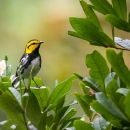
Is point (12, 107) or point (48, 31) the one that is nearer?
point (12, 107)

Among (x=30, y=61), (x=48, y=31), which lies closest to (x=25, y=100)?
(x=30, y=61)

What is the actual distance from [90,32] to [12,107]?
21 cm

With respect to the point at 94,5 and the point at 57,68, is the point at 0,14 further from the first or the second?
the point at 94,5

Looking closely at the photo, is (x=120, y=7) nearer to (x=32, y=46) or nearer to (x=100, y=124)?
(x=100, y=124)

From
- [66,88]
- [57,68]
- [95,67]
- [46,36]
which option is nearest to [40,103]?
[66,88]

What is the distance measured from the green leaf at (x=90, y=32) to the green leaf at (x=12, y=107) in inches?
7.3

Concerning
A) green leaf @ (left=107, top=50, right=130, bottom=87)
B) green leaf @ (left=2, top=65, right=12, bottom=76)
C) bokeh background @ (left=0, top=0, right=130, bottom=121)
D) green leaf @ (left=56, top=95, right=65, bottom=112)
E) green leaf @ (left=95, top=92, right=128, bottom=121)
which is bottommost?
bokeh background @ (left=0, top=0, right=130, bottom=121)

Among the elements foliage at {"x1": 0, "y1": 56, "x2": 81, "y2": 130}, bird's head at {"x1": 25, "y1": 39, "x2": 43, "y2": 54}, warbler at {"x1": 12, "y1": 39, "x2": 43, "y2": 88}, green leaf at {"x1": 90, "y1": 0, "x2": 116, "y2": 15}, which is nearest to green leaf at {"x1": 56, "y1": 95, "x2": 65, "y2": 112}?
foliage at {"x1": 0, "y1": 56, "x2": 81, "y2": 130}

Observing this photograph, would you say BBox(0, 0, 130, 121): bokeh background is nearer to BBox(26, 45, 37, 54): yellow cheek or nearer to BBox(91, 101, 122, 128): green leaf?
BBox(26, 45, 37, 54): yellow cheek

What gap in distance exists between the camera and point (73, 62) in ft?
13.3

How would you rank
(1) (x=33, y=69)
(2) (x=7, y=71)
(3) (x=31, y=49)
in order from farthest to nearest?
(3) (x=31, y=49) → (1) (x=33, y=69) → (2) (x=7, y=71)

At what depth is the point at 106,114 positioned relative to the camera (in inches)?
26.1

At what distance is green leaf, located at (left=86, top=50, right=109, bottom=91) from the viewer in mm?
741

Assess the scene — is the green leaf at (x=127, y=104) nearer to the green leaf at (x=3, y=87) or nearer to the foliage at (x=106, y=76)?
the foliage at (x=106, y=76)
